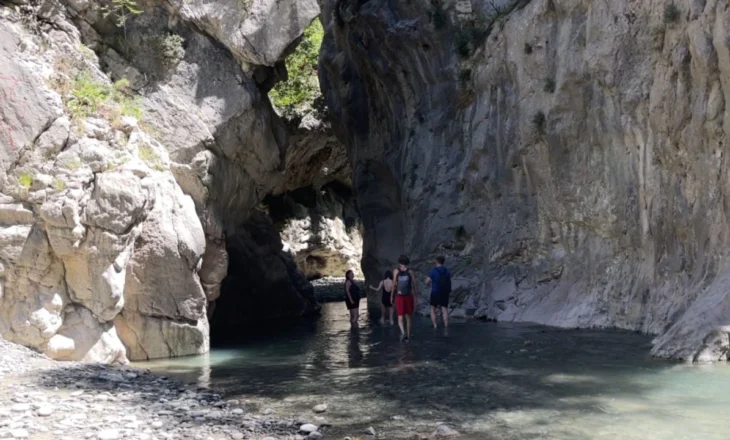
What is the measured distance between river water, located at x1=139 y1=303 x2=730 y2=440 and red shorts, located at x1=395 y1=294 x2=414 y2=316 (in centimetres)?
72

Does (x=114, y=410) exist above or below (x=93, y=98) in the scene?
below

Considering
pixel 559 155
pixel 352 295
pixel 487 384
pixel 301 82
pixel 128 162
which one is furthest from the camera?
pixel 301 82

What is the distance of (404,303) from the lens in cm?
1523

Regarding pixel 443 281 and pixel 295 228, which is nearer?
pixel 443 281

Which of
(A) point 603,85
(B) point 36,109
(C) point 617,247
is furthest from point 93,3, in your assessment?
(C) point 617,247

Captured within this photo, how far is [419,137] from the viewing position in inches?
1030

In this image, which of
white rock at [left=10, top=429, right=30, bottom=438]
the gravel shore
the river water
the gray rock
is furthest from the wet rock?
the gray rock

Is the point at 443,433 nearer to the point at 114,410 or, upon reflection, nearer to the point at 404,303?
the point at 114,410

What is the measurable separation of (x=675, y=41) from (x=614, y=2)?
2.72 m

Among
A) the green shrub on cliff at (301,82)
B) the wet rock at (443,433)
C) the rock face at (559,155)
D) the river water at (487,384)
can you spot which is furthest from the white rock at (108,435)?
the green shrub on cliff at (301,82)

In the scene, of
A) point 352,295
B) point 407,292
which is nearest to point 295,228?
point 352,295

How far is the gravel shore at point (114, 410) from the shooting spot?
732cm

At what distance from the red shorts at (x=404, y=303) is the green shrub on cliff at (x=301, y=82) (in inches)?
831

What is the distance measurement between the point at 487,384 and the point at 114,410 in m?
4.84
